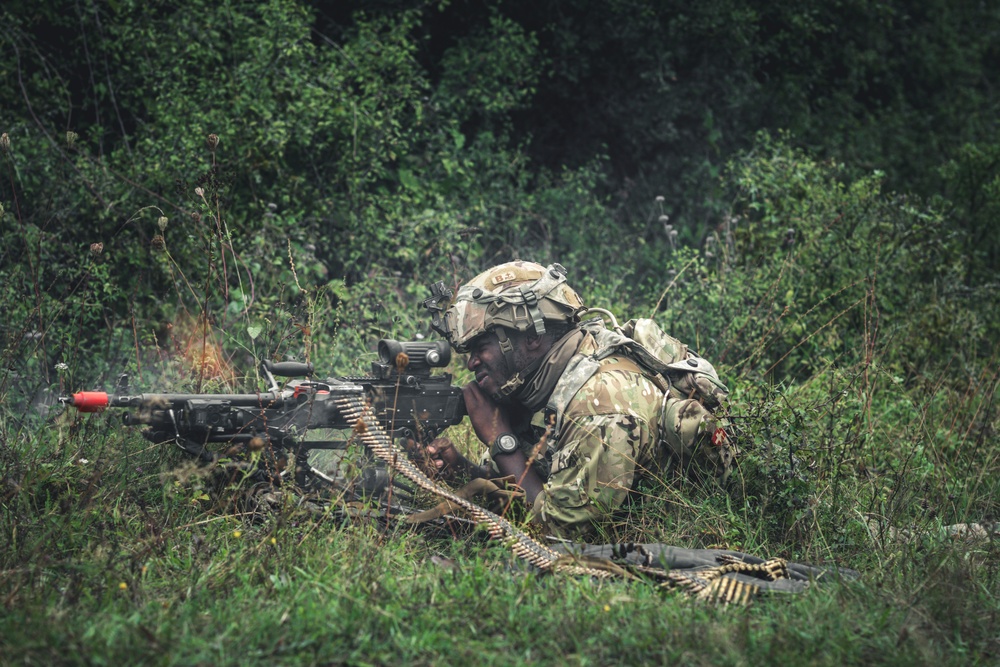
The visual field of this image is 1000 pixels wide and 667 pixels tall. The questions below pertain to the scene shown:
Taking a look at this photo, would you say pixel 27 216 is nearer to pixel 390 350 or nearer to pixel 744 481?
pixel 390 350

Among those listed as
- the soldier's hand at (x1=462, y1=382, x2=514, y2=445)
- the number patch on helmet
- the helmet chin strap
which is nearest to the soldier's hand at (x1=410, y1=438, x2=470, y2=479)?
the soldier's hand at (x1=462, y1=382, x2=514, y2=445)

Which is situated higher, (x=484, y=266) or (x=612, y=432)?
(x=612, y=432)

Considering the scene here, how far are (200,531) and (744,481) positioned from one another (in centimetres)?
262

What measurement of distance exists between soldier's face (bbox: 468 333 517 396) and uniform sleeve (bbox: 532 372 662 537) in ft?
1.64

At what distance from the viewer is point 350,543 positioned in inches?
168

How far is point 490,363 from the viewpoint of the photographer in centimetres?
500

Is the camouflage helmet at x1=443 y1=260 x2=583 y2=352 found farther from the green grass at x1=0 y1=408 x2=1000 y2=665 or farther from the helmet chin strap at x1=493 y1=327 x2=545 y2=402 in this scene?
the green grass at x1=0 y1=408 x2=1000 y2=665

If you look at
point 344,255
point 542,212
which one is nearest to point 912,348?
point 542,212

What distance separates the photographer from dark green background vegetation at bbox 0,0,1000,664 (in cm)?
370

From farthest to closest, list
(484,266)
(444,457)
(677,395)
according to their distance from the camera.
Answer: (484,266)
(444,457)
(677,395)

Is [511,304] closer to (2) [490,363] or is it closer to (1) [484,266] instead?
(2) [490,363]

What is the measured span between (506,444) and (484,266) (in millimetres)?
3523

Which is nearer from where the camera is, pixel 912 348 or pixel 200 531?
pixel 200 531

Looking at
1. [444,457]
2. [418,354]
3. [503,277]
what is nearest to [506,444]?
[444,457]
